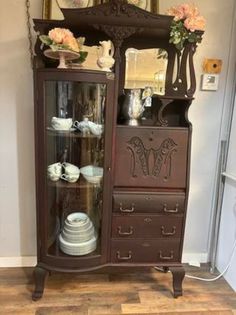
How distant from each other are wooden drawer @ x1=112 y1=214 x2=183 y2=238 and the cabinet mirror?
0.84 m

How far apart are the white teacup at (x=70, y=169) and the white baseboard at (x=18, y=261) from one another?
83 centimetres

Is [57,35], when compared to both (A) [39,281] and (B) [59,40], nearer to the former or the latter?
(B) [59,40]

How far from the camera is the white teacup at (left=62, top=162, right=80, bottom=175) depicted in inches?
67.7

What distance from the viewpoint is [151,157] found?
5.50 feet

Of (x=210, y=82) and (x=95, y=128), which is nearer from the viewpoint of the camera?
(x=95, y=128)

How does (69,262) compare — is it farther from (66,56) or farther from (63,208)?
(66,56)

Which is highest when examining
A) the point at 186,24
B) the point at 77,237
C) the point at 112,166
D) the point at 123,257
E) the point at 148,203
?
the point at 186,24

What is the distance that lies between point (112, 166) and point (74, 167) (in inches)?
10.5

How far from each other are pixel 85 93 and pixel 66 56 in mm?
226

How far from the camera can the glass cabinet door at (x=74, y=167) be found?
160 centimetres

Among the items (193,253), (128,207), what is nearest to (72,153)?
(128,207)

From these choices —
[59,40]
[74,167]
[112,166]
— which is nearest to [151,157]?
[112,166]

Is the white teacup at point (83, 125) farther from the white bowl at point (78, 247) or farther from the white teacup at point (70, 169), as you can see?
the white bowl at point (78, 247)

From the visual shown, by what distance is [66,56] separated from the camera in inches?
60.4
